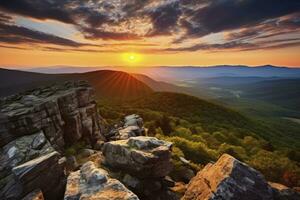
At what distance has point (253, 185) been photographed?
15.5 m

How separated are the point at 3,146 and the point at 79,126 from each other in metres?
10.8

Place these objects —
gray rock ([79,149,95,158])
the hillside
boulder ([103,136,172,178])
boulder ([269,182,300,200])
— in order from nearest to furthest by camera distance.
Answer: boulder ([269,182,300,200]), boulder ([103,136,172,178]), gray rock ([79,149,95,158]), the hillside

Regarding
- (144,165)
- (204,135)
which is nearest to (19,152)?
(144,165)

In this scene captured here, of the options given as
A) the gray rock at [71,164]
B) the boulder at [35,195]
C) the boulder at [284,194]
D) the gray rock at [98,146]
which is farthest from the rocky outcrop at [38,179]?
the boulder at [284,194]

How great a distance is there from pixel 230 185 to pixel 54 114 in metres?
23.1

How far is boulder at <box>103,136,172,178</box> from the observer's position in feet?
69.6

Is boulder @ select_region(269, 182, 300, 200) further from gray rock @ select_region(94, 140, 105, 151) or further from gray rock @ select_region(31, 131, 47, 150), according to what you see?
gray rock @ select_region(94, 140, 105, 151)

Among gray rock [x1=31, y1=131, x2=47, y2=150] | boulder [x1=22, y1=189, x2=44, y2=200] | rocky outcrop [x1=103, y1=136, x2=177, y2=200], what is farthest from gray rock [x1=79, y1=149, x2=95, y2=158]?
boulder [x1=22, y1=189, x2=44, y2=200]

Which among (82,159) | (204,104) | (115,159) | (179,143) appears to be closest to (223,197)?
(115,159)

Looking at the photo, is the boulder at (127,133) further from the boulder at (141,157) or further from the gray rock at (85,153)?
the boulder at (141,157)

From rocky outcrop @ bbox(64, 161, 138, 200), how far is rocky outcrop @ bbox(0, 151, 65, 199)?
1.54 meters

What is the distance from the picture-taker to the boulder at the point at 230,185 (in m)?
14.5

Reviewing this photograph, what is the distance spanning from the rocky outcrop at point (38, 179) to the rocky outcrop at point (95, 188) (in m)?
1.54

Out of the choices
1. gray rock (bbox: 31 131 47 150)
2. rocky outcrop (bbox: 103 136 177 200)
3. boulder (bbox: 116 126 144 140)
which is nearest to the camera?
rocky outcrop (bbox: 103 136 177 200)
